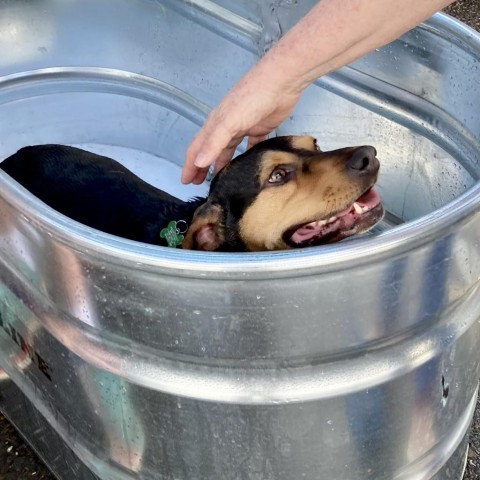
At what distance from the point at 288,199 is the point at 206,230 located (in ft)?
0.74

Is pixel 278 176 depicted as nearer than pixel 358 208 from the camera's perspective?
No

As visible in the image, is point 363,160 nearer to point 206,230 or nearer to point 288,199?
point 288,199

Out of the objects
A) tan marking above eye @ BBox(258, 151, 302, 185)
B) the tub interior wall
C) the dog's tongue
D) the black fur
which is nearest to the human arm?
tan marking above eye @ BBox(258, 151, 302, 185)

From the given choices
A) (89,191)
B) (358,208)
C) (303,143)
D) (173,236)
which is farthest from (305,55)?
(89,191)

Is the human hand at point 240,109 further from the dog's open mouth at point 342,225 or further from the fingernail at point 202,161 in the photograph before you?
the dog's open mouth at point 342,225

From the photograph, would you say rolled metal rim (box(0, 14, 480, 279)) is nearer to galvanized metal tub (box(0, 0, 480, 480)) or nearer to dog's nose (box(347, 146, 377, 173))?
galvanized metal tub (box(0, 0, 480, 480))

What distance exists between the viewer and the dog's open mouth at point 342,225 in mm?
1940

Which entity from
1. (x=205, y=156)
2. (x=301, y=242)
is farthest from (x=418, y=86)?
(x=205, y=156)

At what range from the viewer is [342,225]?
1.97m

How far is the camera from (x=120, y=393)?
1.75m

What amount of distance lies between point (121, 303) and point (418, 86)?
130cm

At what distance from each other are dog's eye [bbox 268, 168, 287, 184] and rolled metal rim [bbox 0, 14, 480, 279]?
65 cm

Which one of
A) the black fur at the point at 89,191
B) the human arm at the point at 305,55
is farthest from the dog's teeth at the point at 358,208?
the black fur at the point at 89,191

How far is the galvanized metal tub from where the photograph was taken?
1.48 m
